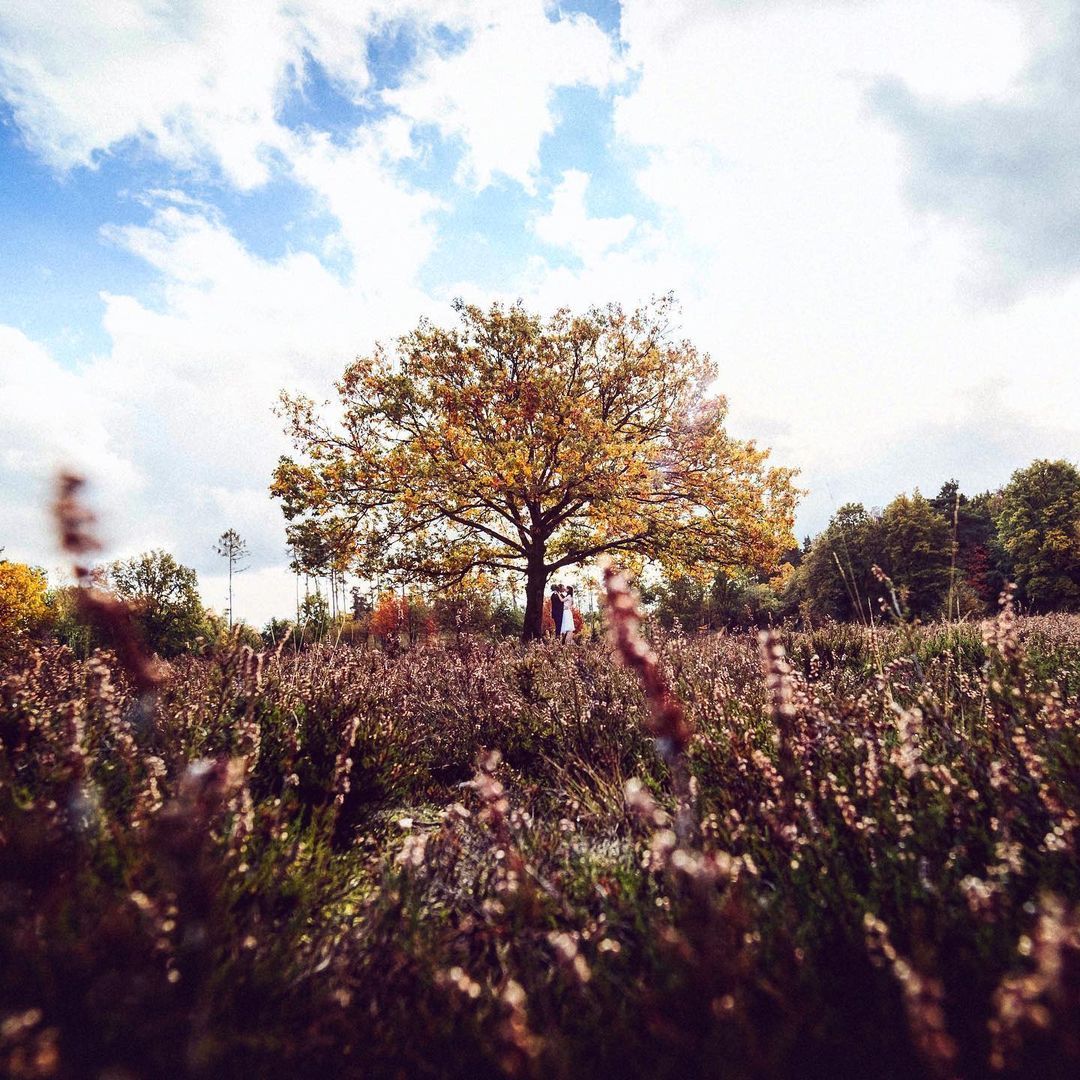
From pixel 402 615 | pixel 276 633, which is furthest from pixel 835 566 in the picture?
pixel 276 633

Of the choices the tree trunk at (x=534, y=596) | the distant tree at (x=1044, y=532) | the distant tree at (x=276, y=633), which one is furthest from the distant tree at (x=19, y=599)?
the distant tree at (x=1044, y=532)

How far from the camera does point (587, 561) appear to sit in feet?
56.8

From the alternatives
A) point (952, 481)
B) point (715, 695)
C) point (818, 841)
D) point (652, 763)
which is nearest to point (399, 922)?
point (818, 841)

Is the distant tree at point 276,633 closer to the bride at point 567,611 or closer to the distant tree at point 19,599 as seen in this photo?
the bride at point 567,611

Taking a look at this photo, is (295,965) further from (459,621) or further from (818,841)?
(459,621)

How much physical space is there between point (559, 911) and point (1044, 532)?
127 feet

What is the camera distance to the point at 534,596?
635 inches

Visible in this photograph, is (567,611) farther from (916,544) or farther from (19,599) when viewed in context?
(916,544)

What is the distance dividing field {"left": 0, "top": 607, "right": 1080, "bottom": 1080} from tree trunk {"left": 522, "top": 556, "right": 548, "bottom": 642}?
41.0 feet

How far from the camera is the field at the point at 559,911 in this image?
3.52 ft

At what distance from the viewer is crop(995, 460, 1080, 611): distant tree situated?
95.5 ft

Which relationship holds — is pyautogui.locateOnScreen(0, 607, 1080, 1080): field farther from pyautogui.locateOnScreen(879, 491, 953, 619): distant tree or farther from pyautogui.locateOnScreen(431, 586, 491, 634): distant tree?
pyautogui.locateOnScreen(879, 491, 953, 619): distant tree

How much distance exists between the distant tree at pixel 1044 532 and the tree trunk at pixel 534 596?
26.7 metres

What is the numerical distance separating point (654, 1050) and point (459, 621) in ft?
21.2
